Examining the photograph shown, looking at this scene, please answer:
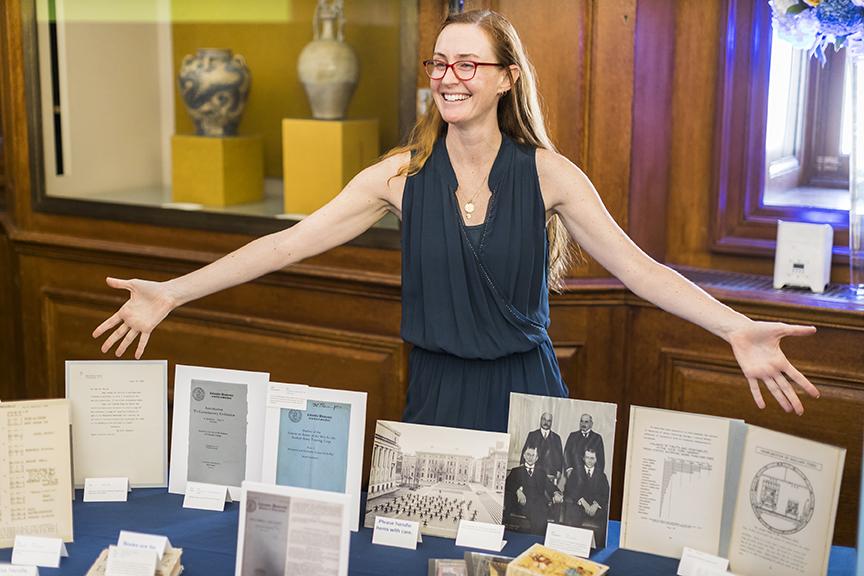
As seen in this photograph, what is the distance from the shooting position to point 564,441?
1930 mm

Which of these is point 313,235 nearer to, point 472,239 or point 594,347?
point 472,239

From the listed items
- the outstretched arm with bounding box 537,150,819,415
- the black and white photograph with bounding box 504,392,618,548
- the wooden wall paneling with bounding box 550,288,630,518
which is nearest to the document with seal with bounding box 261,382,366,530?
the black and white photograph with bounding box 504,392,618,548

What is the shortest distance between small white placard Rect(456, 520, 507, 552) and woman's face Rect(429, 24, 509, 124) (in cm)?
80

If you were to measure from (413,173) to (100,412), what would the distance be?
2.62ft

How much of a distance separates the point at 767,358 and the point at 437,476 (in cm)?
63

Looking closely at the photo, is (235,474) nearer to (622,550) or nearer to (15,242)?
(622,550)

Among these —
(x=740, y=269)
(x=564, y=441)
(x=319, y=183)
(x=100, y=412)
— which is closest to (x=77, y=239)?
(x=319, y=183)

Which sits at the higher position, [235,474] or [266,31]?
[266,31]

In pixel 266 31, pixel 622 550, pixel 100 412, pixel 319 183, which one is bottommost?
pixel 622 550

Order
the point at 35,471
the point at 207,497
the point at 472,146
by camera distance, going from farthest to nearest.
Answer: the point at 472,146
the point at 207,497
the point at 35,471

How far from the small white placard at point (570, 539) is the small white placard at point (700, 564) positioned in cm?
16

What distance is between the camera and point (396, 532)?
1937 millimetres

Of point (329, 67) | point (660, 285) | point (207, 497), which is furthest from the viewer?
point (329, 67)

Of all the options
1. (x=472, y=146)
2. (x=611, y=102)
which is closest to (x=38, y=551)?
(x=472, y=146)
